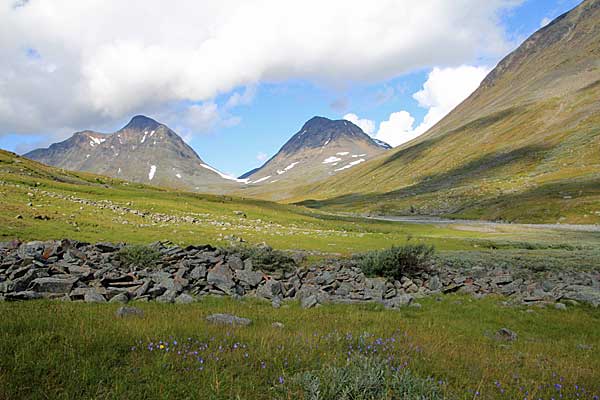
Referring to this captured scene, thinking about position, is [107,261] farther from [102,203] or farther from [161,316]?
[102,203]

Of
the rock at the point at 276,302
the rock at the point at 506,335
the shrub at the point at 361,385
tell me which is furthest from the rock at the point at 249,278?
the shrub at the point at 361,385

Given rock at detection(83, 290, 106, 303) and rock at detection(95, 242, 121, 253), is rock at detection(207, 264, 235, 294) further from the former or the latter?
rock at detection(95, 242, 121, 253)

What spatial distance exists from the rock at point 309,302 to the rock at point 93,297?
625 centimetres

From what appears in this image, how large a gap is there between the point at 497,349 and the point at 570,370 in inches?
61.3

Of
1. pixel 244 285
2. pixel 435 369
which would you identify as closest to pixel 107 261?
pixel 244 285

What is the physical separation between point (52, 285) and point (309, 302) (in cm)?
842

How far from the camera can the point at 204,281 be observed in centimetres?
1541


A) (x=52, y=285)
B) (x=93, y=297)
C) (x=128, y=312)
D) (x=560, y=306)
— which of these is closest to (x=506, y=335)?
(x=560, y=306)

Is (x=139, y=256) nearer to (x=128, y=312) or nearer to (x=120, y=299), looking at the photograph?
(x=120, y=299)

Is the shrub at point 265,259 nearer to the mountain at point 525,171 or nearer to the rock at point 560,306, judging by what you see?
the rock at point 560,306

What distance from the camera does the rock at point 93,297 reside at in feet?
35.3

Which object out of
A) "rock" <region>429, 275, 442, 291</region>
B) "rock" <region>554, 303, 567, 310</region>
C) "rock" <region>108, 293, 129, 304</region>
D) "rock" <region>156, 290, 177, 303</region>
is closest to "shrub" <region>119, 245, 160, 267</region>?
"rock" <region>156, 290, 177, 303</region>

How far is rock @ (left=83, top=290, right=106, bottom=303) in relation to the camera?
1075 centimetres

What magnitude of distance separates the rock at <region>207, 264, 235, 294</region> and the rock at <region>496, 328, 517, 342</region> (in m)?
9.41
